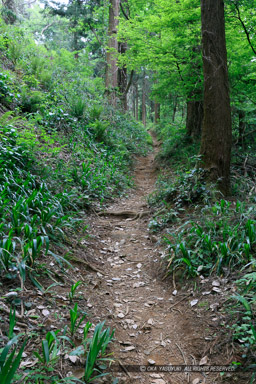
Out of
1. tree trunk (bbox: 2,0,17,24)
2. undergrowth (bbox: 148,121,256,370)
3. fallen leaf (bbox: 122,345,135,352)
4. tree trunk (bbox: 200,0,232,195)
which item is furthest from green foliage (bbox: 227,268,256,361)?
tree trunk (bbox: 2,0,17,24)

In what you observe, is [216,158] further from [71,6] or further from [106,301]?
[71,6]

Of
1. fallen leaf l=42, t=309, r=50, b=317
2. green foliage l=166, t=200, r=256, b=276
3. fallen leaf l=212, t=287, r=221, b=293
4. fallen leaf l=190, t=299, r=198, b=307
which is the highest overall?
green foliage l=166, t=200, r=256, b=276

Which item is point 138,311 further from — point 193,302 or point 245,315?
point 245,315

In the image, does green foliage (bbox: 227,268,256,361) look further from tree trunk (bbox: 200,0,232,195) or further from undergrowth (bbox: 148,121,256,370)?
tree trunk (bbox: 200,0,232,195)

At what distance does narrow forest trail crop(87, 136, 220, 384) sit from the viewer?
2.57 meters

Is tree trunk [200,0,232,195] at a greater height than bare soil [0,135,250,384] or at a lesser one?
greater

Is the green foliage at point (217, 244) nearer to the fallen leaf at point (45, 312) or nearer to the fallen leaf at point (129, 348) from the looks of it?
the fallen leaf at point (129, 348)

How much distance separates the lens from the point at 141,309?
3.41m

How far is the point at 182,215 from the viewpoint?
526 cm

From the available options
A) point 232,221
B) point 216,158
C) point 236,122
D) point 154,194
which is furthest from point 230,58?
point 232,221

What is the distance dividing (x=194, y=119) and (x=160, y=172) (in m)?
2.39

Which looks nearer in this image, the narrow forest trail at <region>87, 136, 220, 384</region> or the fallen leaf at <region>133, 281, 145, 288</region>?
the narrow forest trail at <region>87, 136, 220, 384</region>

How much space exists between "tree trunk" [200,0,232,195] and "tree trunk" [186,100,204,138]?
389 centimetres

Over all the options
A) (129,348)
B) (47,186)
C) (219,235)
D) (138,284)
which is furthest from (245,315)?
A: (47,186)
